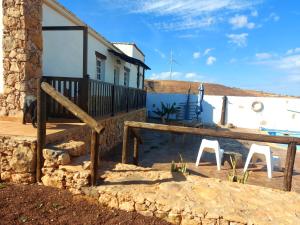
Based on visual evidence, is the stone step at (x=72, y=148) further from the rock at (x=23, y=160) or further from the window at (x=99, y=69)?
the window at (x=99, y=69)

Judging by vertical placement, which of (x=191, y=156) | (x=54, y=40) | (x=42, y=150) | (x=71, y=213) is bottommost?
(x=191, y=156)

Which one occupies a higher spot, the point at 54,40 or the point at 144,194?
the point at 54,40

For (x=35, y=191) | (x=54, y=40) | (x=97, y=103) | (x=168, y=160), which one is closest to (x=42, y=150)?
(x=35, y=191)

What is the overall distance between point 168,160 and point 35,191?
505 centimetres

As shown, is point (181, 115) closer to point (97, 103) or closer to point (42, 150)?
point (97, 103)

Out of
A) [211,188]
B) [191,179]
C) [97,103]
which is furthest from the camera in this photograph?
[97,103]

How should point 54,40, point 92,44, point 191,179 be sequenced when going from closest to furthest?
1. point 191,179
2. point 54,40
3. point 92,44

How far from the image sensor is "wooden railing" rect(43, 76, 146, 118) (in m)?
6.86

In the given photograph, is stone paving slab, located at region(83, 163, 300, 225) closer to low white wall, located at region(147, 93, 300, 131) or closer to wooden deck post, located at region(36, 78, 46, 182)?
wooden deck post, located at region(36, 78, 46, 182)

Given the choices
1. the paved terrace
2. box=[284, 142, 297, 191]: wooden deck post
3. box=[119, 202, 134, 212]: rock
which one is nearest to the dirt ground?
box=[119, 202, 134, 212]: rock

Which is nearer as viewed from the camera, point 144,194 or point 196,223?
point 196,223

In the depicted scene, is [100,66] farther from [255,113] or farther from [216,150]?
[255,113]

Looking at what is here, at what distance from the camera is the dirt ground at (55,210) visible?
3195mm

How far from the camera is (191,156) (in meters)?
9.23
